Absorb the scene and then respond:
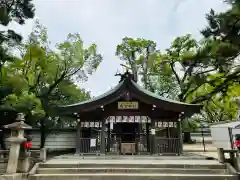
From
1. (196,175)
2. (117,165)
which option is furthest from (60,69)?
(196,175)

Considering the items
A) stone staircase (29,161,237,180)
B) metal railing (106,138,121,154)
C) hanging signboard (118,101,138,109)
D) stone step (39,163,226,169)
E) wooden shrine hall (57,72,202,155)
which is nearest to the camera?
stone staircase (29,161,237,180)

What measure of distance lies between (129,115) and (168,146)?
3292 mm

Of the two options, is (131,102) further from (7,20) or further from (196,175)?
(7,20)

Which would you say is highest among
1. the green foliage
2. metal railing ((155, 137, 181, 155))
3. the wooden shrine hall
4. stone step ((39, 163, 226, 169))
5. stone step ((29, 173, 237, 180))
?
the green foliage

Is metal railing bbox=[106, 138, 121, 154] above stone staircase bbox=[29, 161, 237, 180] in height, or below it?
above

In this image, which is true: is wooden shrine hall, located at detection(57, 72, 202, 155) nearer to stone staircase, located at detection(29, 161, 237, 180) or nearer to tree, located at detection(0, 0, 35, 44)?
stone staircase, located at detection(29, 161, 237, 180)

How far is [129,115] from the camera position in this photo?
1343 centimetres

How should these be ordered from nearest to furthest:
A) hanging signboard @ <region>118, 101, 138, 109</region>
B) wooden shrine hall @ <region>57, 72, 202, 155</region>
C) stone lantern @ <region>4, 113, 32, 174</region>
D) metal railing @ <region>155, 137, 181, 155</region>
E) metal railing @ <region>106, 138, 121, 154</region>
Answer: stone lantern @ <region>4, 113, 32, 174</region> → metal railing @ <region>155, 137, 181, 155</region> → wooden shrine hall @ <region>57, 72, 202, 155</region> → metal railing @ <region>106, 138, 121, 154</region> → hanging signboard @ <region>118, 101, 138, 109</region>

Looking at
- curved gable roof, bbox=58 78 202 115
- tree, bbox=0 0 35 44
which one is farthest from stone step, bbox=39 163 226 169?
tree, bbox=0 0 35 44

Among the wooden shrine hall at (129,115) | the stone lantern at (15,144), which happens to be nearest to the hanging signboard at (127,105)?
the wooden shrine hall at (129,115)

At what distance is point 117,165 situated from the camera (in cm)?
899

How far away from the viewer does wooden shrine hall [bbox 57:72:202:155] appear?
12.9 meters

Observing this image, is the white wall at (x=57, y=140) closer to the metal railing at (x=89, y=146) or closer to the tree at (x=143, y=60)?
the metal railing at (x=89, y=146)

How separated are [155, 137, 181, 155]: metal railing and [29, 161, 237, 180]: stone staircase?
152 inches
